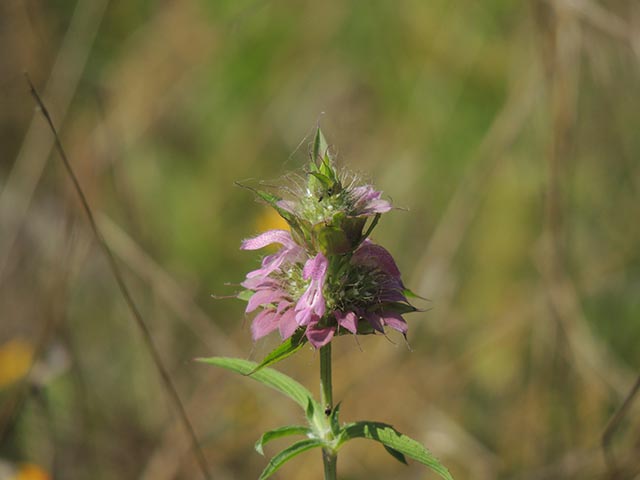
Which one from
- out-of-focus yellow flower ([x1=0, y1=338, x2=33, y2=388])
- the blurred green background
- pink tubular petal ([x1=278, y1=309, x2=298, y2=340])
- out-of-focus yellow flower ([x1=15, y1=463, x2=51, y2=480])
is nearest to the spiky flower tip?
pink tubular petal ([x1=278, y1=309, x2=298, y2=340])

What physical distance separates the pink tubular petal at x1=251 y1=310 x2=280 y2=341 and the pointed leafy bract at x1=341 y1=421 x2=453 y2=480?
0.24 metres

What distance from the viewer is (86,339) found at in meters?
4.14

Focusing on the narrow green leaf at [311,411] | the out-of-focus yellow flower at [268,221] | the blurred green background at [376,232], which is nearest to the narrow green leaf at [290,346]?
the narrow green leaf at [311,411]

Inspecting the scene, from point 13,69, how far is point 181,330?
278cm

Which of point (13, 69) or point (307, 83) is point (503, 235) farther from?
point (13, 69)

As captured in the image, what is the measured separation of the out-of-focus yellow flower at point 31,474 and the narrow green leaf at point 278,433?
153 centimetres

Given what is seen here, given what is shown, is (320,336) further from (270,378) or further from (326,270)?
(270,378)

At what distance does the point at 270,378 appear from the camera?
4.86 ft

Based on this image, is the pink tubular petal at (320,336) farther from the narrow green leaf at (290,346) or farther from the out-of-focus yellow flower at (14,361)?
the out-of-focus yellow flower at (14,361)

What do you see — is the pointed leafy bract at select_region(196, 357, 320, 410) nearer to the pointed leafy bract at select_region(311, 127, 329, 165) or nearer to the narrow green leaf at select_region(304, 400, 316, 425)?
the narrow green leaf at select_region(304, 400, 316, 425)

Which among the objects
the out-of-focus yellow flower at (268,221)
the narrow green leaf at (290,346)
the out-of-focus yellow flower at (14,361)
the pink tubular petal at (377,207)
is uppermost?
the out-of-focus yellow flower at (268,221)

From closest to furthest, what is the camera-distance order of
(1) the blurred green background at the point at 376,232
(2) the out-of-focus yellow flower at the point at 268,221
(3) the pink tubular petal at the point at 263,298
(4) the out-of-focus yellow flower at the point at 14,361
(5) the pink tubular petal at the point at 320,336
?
1. (5) the pink tubular petal at the point at 320,336
2. (3) the pink tubular petal at the point at 263,298
3. (1) the blurred green background at the point at 376,232
4. (4) the out-of-focus yellow flower at the point at 14,361
5. (2) the out-of-focus yellow flower at the point at 268,221

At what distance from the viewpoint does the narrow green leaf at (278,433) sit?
1296mm

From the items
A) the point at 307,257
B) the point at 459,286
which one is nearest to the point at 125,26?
the point at 459,286
